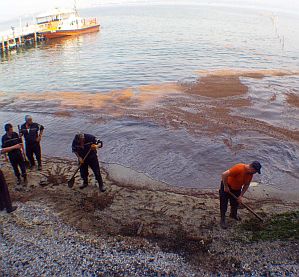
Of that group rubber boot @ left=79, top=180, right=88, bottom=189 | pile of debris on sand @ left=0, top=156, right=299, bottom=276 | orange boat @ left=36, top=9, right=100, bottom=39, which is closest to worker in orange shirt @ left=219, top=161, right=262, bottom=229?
pile of debris on sand @ left=0, top=156, right=299, bottom=276

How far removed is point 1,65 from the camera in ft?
103

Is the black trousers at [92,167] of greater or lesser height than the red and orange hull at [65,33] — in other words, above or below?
below

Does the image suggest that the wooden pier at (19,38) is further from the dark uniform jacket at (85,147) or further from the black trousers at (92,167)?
the dark uniform jacket at (85,147)

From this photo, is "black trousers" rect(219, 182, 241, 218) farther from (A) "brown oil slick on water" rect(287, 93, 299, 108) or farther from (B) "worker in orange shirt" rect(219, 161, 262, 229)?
(A) "brown oil slick on water" rect(287, 93, 299, 108)

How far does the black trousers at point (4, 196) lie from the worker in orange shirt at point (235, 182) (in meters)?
5.31

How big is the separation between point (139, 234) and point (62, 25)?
48.9 metres

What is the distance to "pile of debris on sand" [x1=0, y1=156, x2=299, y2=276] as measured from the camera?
6227 millimetres

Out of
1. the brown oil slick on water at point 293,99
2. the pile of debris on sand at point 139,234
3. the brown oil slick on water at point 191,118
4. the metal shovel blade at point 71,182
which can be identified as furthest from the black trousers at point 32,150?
the brown oil slick on water at point 293,99

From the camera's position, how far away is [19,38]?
4284 cm

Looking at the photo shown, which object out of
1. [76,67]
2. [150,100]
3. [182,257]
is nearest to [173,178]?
[182,257]

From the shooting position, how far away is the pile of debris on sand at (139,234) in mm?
6227

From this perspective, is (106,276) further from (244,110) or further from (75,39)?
(75,39)

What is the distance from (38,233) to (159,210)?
302 centimetres

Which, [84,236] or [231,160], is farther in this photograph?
[231,160]
